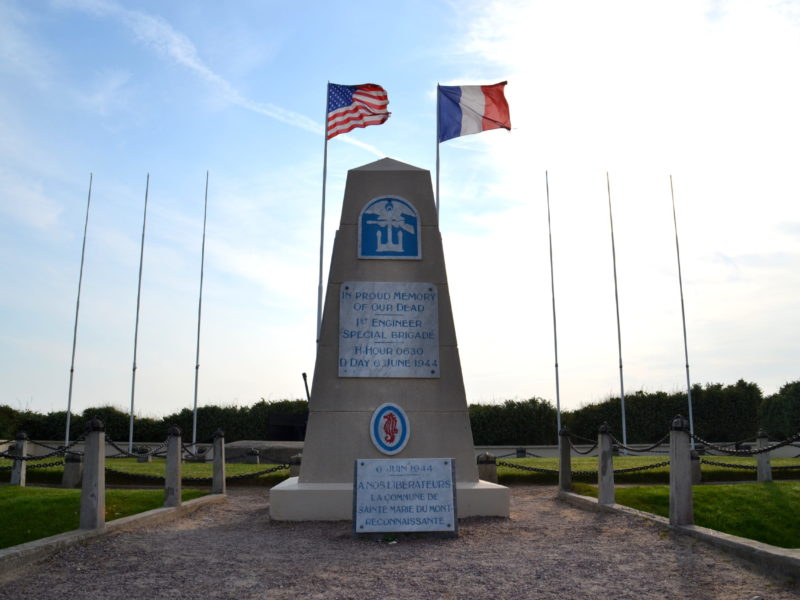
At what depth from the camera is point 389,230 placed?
397 inches

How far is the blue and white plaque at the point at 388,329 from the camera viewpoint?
956 centimetres

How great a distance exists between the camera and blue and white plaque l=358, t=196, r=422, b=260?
393 inches

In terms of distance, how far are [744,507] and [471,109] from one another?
407 inches

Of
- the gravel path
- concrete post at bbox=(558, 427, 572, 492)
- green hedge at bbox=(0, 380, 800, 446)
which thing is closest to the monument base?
the gravel path

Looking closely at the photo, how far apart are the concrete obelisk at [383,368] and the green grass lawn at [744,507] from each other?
232 cm

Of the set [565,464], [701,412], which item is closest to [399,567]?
[565,464]

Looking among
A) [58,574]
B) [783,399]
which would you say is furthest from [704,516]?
[783,399]

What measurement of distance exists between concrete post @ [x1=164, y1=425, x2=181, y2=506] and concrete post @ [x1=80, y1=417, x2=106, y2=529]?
6.54 feet

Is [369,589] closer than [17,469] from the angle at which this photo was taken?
Yes

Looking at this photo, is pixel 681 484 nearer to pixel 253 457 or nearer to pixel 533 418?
pixel 253 457

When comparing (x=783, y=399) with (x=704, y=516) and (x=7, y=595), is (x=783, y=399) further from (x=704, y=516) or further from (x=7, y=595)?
(x=7, y=595)

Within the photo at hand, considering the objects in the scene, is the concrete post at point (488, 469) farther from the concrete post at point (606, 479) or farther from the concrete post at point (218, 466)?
the concrete post at point (218, 466)

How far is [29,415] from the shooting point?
26.9m

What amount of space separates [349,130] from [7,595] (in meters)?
14.3
